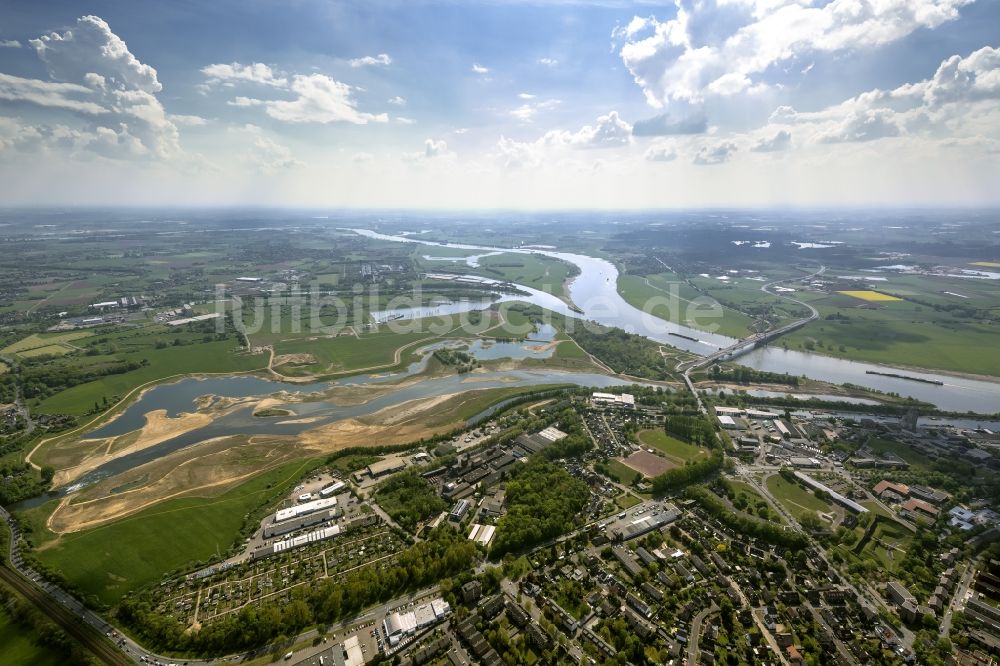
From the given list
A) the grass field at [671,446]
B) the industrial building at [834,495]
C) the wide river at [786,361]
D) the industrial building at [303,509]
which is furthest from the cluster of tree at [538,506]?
the wide river at [786,361]

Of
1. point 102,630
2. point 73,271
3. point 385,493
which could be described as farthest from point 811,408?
point 73,271

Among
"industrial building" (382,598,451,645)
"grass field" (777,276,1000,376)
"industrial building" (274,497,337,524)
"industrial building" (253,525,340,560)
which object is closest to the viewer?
"industrial building" (382,598,451,645)

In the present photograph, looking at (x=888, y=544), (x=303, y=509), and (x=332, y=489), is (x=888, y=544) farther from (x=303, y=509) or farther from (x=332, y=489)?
(x=303, y=509)

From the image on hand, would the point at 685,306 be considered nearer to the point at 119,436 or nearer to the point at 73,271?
the point at 119,436

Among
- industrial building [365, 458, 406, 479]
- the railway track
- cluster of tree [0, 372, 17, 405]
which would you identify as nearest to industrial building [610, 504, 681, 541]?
industrial building [365, 458, 406, 479]

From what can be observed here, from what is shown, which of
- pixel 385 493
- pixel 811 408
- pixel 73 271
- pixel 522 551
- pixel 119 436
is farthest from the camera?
pixel 73 271

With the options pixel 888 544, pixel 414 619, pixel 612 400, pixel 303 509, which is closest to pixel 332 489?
pixel 303 509

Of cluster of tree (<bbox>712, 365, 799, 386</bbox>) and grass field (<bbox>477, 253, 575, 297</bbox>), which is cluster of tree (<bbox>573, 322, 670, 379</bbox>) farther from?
grass field (<bbox>477, 253, 575, 297</bbox>)
